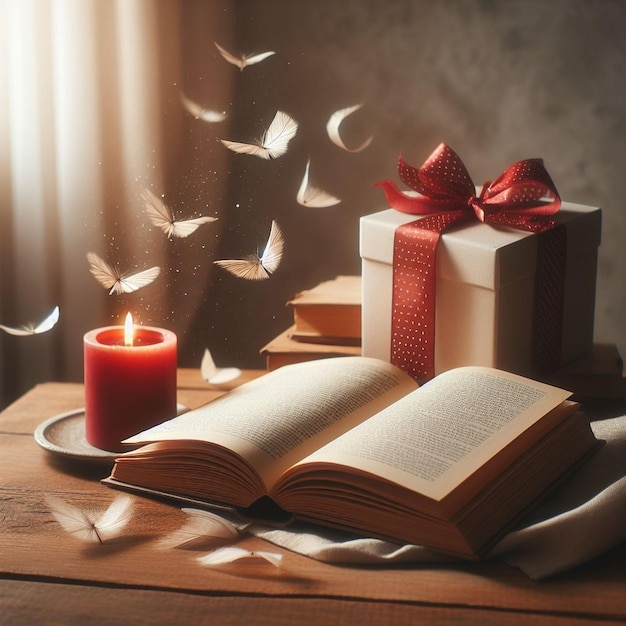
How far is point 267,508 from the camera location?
901 mm

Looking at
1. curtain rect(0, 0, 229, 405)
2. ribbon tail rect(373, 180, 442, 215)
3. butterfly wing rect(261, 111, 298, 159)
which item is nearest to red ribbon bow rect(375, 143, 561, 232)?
ribbon tail rect(373, 180, 442, 215)

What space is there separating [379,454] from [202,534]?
7.0 inches

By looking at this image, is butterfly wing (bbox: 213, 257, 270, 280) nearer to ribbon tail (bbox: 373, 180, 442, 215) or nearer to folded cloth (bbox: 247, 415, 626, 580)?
ribbon tail (bbox: 373, 180, 442, 215)

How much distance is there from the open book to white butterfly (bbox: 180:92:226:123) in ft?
2.62

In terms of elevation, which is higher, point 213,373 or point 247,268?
point 247,268

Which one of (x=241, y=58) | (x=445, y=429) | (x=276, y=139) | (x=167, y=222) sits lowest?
(x=445, y=429)

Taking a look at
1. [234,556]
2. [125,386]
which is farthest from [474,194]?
[234,556]

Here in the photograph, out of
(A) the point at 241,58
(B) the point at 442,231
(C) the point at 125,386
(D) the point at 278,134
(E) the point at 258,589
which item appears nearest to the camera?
(E) the point at 258,589

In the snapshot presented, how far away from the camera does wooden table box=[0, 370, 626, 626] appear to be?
735mm

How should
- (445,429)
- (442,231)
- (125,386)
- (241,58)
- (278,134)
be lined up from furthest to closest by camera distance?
(241,58) < (278,134) < (442,231) < (125,386) < (445,429)

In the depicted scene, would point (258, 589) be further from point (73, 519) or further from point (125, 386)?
point (125, 386)

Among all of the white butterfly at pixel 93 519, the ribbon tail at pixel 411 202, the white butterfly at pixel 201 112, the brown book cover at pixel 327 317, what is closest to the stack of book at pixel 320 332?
the brown book cover at pixel 327 317

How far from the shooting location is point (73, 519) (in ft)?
2.95

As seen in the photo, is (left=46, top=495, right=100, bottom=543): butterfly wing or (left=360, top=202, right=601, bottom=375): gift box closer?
(left=46, top=495, right=100, bottom=543): butterfly wing
